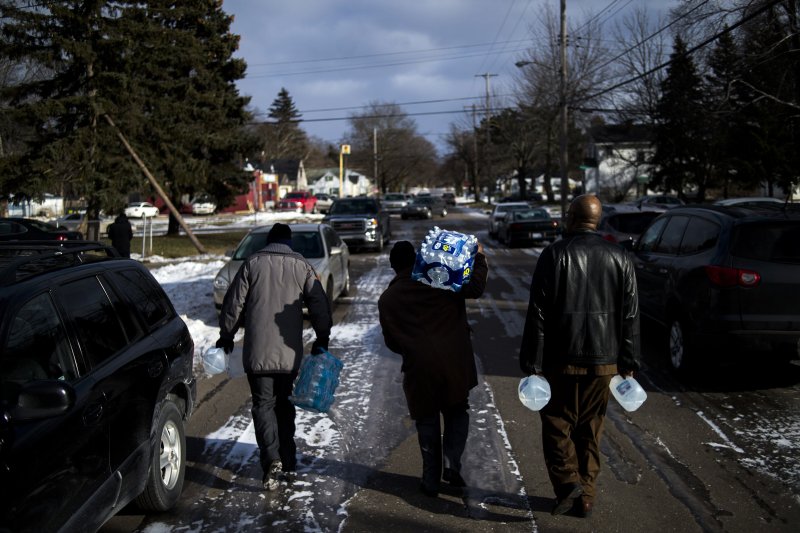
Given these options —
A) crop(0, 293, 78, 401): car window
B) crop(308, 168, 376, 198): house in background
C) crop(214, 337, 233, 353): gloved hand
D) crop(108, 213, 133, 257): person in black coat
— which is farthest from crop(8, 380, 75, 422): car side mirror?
crop(308, 168, 376, 198): house in background

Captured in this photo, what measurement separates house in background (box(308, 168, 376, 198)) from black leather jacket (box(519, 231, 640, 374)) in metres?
114

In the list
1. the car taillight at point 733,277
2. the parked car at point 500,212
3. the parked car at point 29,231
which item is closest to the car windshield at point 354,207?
the parked car at point 500,212

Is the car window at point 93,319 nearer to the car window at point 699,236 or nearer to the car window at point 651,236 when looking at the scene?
the car window at point 699,236

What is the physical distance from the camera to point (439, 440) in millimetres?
4418

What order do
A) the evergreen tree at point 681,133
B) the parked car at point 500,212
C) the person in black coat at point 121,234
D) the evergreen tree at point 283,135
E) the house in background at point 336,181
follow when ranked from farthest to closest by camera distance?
the house in background at point 336,181, the evergreen tree at point 283,135, the evergreen tree at point 681,133, the parked car at point 500,212, the person in black coat at point 121,234

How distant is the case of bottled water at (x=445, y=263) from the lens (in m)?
4.08

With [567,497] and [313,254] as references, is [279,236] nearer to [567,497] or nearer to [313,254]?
[567,497]

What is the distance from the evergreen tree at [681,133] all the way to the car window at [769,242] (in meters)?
24.1

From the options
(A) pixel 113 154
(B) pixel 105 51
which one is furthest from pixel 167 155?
(B) pixel 105 51

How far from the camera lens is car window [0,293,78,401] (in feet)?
9.68

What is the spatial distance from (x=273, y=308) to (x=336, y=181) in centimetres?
11974

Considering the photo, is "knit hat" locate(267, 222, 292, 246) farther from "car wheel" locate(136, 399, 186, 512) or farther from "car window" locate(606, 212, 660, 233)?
"car window" locate(606, 212, 660, 233)

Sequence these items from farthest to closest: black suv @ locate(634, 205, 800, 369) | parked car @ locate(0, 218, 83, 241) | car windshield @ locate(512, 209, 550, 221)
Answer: car windshield @ locate(512, 209, 550, 221) < parked car @ locate(0, 218, 83, 241) < black suv @ locate(634, 205, 800, 369)

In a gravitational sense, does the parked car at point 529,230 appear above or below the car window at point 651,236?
below
